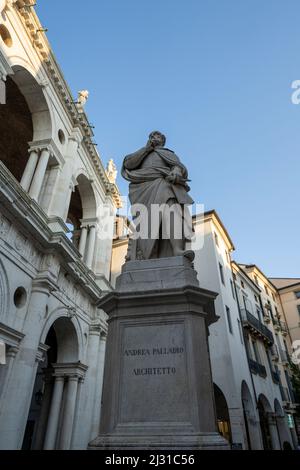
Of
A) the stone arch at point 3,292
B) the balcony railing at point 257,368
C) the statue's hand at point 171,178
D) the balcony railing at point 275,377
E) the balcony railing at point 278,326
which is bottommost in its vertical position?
the statue's hand at point 171,178

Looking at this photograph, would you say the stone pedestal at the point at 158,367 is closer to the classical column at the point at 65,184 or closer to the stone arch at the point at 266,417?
the classical column at the point at 65,184

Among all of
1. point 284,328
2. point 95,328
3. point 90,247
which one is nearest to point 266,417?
point 95,328

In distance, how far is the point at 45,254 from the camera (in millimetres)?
14133

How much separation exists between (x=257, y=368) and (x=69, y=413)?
1511 centimetres

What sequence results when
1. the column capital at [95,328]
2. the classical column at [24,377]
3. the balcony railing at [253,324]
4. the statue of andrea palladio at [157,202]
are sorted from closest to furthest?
the statue of andrea palladio at [157,202]
the classical column at [24,377]
the column capital at [95,328]
the balcony railing at [253,324]

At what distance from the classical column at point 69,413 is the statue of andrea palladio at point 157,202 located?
12511mm

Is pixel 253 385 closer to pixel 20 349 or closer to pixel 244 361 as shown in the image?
pixel 244 361

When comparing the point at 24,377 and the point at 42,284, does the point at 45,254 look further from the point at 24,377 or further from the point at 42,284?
the point at 24,377

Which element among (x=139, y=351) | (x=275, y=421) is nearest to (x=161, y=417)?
(x=139, y=351)

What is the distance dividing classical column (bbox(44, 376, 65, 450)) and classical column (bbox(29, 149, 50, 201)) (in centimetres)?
876

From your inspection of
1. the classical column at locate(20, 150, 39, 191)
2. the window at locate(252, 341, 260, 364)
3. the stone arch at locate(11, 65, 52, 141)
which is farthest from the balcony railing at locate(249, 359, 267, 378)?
the stone arch at locate(11, 65, 52, 141)

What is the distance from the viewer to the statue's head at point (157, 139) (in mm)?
7012

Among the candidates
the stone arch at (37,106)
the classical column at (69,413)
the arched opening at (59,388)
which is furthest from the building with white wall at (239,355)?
the stone arch at (37,106)

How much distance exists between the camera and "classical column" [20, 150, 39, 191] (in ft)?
49.1
